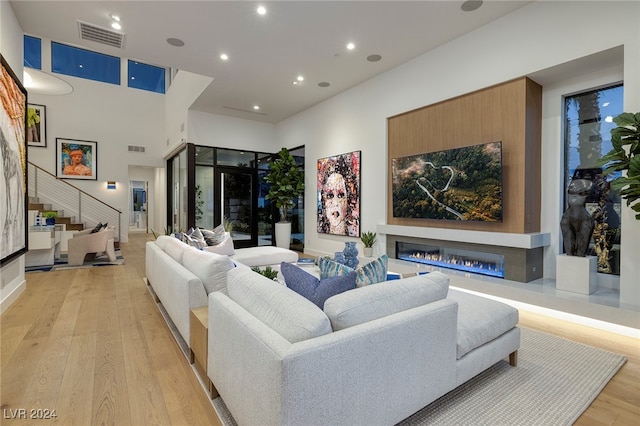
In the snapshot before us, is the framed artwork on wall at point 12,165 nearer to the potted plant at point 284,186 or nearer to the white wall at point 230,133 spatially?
the white wall at point 230,133

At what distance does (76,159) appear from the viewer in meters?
9.62

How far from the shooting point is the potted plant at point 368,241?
5867 mm

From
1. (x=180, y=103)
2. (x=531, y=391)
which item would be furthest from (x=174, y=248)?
(x=180, y=103)

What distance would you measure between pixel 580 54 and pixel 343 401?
4.30 m

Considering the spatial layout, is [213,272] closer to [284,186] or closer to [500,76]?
[500,76]

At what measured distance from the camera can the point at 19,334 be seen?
292 cm

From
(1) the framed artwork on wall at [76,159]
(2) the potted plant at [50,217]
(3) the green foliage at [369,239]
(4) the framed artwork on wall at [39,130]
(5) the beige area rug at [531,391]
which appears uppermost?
(4) the framed artwork on wall at [39,130]

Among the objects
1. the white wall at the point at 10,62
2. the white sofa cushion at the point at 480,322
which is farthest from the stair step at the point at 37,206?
the white sofa cushion at the point at 480,322

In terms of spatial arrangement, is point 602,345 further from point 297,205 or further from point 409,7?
point 297,205

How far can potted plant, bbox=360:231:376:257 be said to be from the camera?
5.87 m

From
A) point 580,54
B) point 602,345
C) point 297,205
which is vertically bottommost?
point 602,345

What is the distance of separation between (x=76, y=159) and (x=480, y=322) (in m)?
11.6

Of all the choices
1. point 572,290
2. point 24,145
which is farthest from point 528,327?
point 24,145

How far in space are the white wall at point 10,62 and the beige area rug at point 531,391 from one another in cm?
348
